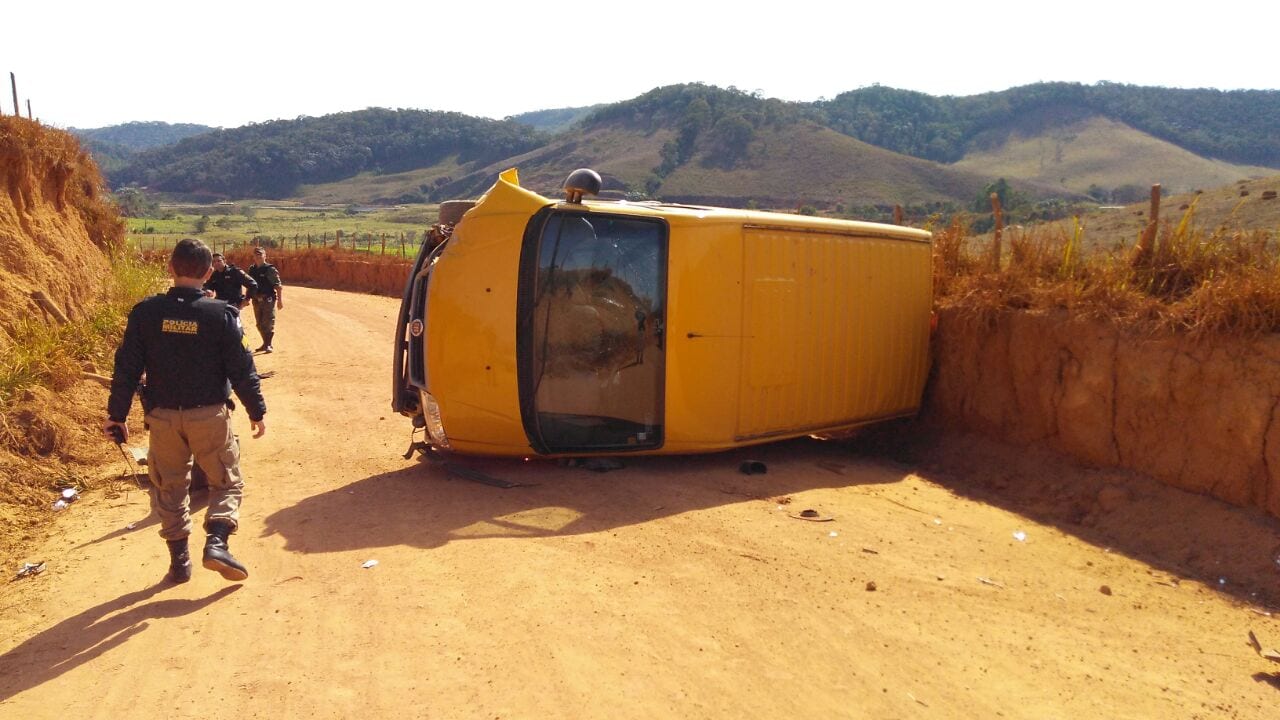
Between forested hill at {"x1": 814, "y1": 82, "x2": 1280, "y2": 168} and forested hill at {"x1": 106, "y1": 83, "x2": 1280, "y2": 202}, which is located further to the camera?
forested hill at {"x1": 814, "y1": 82, "x2": 1280, "y2": 168}

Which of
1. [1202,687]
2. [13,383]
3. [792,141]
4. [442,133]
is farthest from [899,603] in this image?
[442,133]

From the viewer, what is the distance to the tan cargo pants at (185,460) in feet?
15.9

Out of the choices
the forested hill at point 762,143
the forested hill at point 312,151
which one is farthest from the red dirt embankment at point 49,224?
the forested hill at point 312,151

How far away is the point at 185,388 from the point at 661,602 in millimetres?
2780

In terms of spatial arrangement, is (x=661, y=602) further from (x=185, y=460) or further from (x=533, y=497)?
(x=185, y=460)

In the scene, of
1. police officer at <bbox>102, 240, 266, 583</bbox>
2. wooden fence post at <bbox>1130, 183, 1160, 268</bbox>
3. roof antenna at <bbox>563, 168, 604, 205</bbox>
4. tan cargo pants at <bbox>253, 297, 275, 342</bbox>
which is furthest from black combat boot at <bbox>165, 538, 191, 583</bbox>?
tan cargo pants at <bbox>253, 297, 275, 342</bbox>

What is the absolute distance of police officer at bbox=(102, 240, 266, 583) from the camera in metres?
4.79

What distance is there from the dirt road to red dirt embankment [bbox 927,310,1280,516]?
234mm

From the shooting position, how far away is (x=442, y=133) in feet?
424

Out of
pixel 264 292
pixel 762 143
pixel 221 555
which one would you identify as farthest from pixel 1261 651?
pixel 762 143

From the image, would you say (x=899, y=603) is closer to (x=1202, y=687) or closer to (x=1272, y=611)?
(x=1202, y=687)

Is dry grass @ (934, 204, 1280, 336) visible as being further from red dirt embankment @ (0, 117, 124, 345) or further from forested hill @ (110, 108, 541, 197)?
forested hill @ (110, 108, 541, 197)

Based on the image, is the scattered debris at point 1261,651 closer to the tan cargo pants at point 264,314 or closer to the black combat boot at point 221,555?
the black combat boot at point 221,555

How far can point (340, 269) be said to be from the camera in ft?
117
